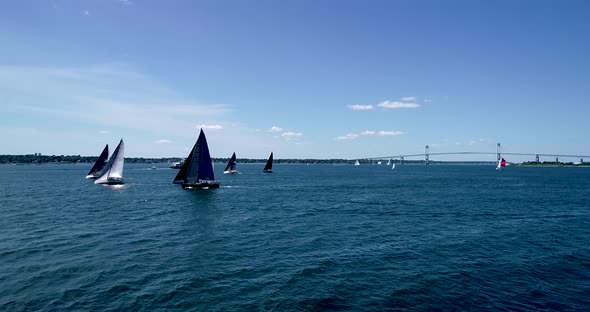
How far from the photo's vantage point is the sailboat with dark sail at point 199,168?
95.2 m

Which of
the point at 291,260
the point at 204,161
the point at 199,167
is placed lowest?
the point at 291,260

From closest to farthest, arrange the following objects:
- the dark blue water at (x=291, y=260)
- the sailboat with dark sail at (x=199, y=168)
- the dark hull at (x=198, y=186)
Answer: the dark blue water at (x=291, y=260)
the sailboat with dark sail at (x=199, y=168)
the dark hull at (x=198, y=186)

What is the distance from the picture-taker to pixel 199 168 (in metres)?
96.8

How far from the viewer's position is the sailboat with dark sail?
95.2 m

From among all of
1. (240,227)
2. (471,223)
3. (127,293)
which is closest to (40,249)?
(127,293)

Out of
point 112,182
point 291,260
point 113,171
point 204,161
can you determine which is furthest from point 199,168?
point 291,260

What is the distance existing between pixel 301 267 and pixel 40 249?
91.0 feet

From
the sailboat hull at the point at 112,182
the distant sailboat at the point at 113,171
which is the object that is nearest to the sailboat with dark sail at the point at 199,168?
the distant sailboat at the point at 113,171

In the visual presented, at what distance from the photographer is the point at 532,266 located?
110 ft

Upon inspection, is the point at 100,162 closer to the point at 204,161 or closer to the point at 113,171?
the point at 113,171

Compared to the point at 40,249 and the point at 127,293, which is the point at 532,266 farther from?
the point at 40,249

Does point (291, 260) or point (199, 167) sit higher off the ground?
point (199, 167)

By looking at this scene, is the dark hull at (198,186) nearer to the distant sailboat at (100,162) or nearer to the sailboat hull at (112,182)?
the sailboat hull at (112,182)

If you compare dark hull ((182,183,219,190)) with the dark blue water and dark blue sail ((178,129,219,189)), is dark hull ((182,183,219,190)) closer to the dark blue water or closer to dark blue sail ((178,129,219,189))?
dark blue sail ((178,129,219,189))
